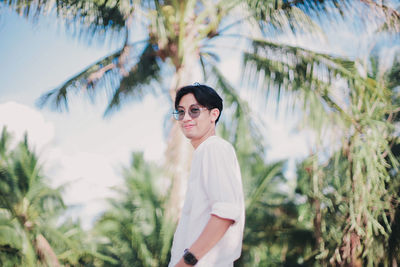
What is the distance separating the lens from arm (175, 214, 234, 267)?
1.26 m

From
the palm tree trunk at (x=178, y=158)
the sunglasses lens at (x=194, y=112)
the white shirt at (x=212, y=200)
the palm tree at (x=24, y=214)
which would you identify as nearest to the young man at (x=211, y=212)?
the white shirt at (x=212, y=200)

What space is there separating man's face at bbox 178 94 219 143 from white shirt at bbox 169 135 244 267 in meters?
0.12

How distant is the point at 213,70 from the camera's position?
24.4 ft

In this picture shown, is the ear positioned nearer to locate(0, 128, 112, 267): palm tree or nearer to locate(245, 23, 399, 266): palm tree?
locate(245, 23, 399, 266): palm tree

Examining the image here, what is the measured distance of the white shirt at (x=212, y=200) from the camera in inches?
→ 52.6

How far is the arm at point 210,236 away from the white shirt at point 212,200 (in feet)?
0.10

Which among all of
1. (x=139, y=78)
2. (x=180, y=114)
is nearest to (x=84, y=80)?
(x=139, y=78)

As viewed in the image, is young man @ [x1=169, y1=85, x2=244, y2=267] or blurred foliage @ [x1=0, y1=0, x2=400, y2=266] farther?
blurred foliage @ [x1=0, y1=0, x2=400, y2=266]

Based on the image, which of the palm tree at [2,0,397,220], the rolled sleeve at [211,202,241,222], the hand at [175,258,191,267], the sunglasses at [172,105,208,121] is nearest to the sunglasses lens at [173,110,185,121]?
the sunglasses at [172,105,208,121]

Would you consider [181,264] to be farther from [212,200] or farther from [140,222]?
[140,222]

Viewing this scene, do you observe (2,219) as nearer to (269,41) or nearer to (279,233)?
(269,41)

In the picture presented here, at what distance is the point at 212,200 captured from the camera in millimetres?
1339

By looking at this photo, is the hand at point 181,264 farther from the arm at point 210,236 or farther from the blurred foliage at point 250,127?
the blurred foliage at point 250,127

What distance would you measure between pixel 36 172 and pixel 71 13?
3821 mm
